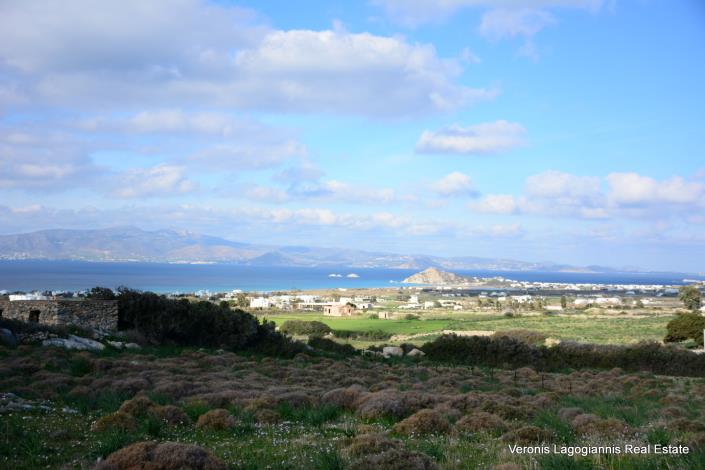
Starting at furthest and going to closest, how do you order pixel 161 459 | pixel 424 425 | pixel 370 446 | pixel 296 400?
pixel 296 400
pixel 424 425
pixel 370 446
pixel 161 459

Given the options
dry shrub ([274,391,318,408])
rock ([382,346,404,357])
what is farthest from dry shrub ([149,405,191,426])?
rock ([382,346,404,357])

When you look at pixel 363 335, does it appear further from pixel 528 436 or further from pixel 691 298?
pixel 691 298

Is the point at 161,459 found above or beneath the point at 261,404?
above

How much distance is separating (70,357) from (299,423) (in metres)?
11.7

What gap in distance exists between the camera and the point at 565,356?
39031 mm

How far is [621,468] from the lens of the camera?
6.31 metres

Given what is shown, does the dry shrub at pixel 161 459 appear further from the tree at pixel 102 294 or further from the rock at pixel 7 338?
the tree at pixel 102 294

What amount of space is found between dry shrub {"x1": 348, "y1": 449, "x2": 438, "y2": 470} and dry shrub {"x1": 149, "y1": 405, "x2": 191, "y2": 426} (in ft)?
14.0

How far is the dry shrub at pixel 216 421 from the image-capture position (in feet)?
29.7

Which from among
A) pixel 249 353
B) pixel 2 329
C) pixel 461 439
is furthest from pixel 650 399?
pixel 2 329

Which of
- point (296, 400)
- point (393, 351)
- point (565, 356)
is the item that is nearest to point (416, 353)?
point (393, 351)

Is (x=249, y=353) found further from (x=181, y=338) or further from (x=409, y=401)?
(x=409, y=401)

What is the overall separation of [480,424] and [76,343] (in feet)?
58.0

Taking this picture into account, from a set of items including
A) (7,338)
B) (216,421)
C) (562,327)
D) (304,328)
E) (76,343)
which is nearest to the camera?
(216,421)
